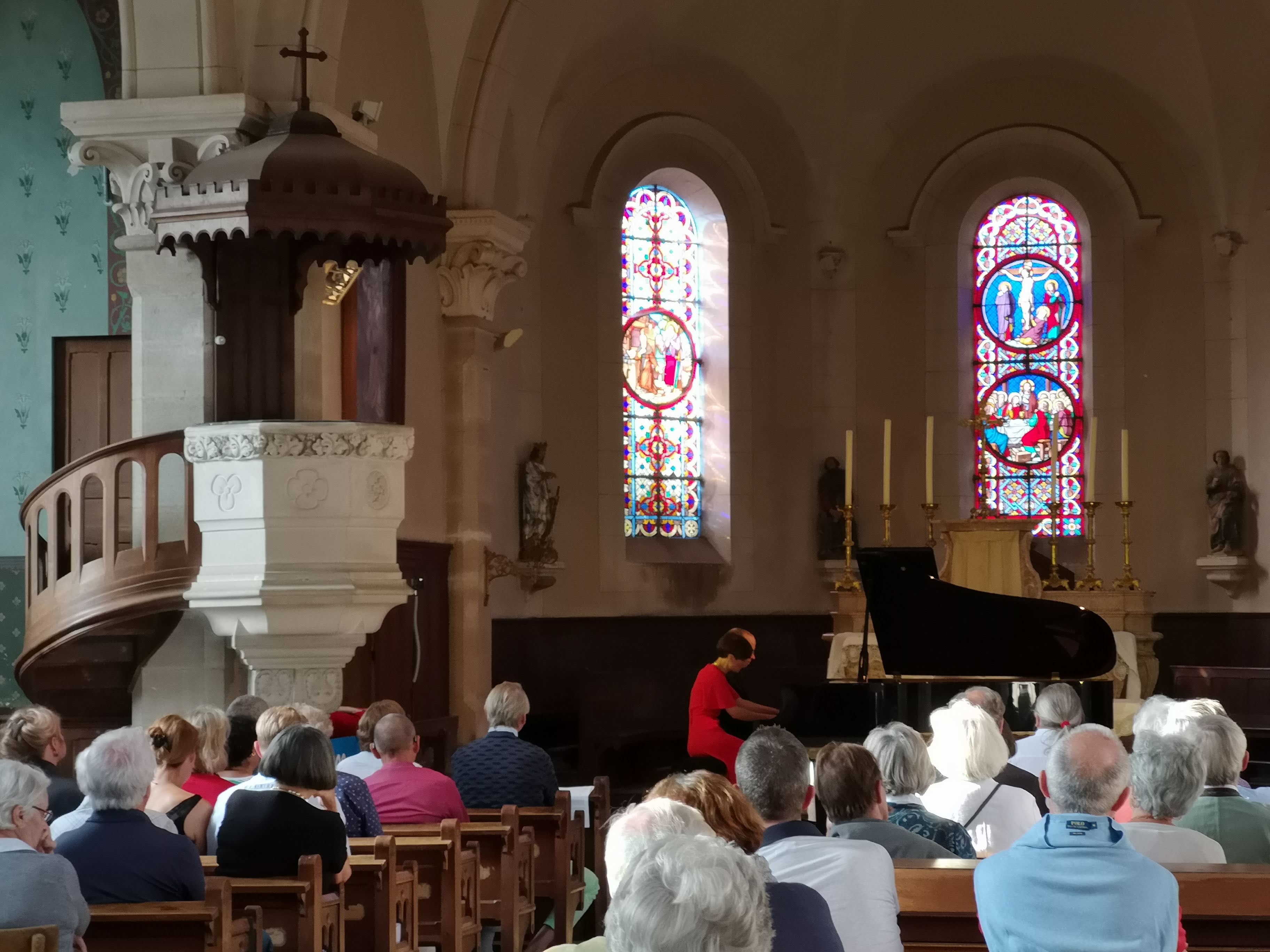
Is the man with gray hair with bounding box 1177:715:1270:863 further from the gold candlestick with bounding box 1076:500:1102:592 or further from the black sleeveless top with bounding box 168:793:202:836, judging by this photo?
the gold candlestick with bounding box 1076:500:1102:592

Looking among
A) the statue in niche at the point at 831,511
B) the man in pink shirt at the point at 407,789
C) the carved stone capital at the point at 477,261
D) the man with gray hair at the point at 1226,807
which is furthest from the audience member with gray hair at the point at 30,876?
the statue in niche at the point at 831,511

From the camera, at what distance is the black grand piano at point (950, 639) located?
29.0 ft

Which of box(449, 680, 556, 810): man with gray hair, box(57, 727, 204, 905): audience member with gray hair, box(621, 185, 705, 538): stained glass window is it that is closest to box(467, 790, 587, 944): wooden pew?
box(449, 680, 556, 810): man with gray hair

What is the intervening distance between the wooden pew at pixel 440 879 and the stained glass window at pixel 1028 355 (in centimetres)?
1030

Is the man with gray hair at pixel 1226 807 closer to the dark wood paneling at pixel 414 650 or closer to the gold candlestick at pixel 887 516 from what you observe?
the dark wood paneling at pixel 414 650

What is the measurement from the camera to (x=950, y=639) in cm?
903

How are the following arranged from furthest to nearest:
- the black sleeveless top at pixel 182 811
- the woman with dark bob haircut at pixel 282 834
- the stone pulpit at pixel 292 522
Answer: the stone pulpit at pixel 292 522, the black sleeveless top at pixel 182 811, the woman with dark bob haircut at pixel 282 834

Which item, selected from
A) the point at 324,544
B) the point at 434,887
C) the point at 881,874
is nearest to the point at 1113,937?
the point at 881,874

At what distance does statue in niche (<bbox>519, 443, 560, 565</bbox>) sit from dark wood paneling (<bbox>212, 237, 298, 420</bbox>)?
176 inches

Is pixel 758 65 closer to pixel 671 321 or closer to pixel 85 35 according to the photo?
pixel 671 321

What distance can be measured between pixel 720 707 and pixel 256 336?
3.00 meters

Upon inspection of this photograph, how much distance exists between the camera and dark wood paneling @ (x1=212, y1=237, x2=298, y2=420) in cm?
828

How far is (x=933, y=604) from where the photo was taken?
29.7 feet

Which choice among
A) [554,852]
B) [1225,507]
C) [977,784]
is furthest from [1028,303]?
[977,784]
